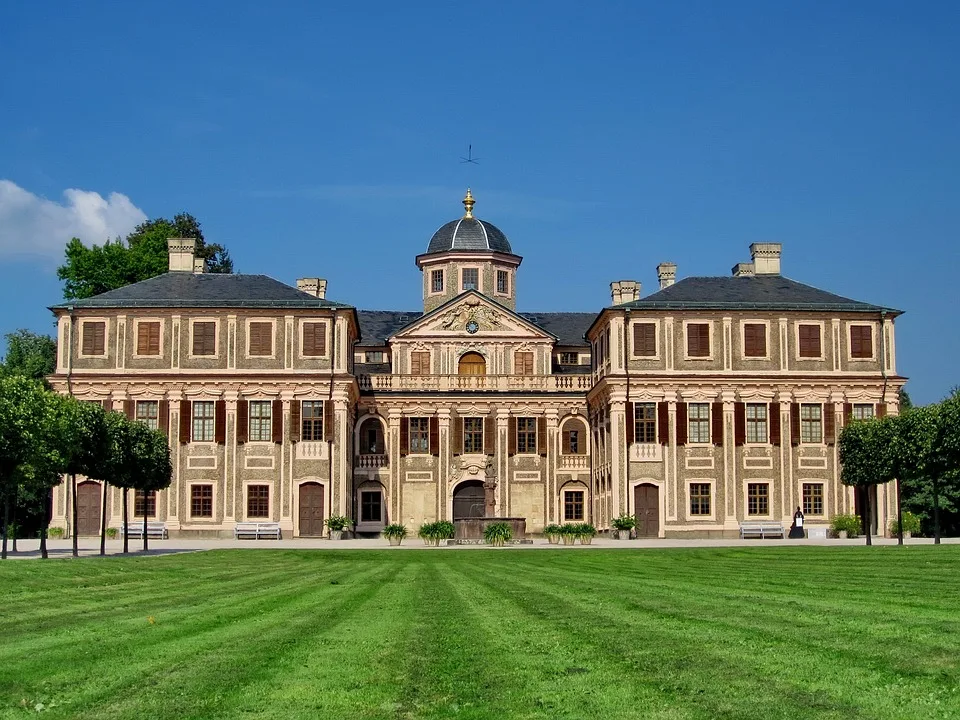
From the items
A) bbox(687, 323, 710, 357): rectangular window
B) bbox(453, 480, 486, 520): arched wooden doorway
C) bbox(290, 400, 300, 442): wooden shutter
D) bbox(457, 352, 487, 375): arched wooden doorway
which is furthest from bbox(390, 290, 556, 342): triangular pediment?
bbox(687, 323, 710, 357): rectangular window

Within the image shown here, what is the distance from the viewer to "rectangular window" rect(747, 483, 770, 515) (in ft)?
193

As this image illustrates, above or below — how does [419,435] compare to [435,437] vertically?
above

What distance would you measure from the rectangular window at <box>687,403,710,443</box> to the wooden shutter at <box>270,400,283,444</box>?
19.6 meters

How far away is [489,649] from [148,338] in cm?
5098

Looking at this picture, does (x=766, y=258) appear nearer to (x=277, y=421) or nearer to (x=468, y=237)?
(x=468, y=237)

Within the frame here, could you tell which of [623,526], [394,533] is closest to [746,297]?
[623,526]

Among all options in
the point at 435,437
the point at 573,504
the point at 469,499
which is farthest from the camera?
the point at 573,504

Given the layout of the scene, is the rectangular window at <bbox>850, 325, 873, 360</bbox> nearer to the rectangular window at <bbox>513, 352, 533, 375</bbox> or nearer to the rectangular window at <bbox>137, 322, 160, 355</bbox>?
the rectangular window at <bbox>513, 352, 533, 375</bbox>

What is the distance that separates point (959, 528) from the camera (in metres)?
69.2

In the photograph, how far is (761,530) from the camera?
57.3 meters

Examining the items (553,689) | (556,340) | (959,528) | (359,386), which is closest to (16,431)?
(553,689)

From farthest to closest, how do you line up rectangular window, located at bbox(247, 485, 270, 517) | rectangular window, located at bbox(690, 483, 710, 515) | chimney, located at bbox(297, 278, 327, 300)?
1. chimney, located at bbox(297, 278, 327, 300)
2. rectangular window, located at bbox(247, 485, 270, 517)
3. rectangular window, located at bbox(690, 483, 710, 515)

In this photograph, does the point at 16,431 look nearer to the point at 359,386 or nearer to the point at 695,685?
the point at 695,685

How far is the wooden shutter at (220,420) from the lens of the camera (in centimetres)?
5941
